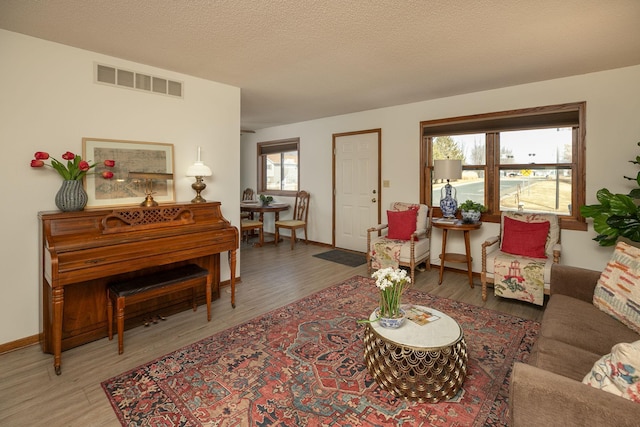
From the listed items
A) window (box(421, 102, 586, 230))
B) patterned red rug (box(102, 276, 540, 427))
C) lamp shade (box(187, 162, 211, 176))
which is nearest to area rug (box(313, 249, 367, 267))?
window (box(421, 102, 586, 230))

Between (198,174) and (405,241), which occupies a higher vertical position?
(198,174)

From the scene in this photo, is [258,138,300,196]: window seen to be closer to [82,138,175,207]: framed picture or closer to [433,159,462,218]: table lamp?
[433,159,462,218]: table lamp

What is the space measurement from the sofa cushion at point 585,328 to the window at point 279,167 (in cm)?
508

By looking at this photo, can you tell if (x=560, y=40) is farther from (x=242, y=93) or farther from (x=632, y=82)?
(x=242, y=93)

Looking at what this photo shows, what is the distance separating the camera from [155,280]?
103 inches

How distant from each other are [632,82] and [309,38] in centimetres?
334

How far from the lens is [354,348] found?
2.43 metres

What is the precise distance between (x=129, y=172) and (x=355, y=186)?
3.55m

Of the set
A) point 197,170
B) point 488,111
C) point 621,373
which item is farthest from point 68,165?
point 488,111

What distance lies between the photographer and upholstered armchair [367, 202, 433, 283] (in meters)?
4.05

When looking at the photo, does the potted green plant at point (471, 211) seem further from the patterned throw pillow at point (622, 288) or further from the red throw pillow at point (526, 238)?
the patterned throw pillow at point (622, 288)

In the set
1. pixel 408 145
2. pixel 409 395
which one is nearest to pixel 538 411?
pixel 409 395

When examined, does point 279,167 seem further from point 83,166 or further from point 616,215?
point 616,215

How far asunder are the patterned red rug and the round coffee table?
7cm
